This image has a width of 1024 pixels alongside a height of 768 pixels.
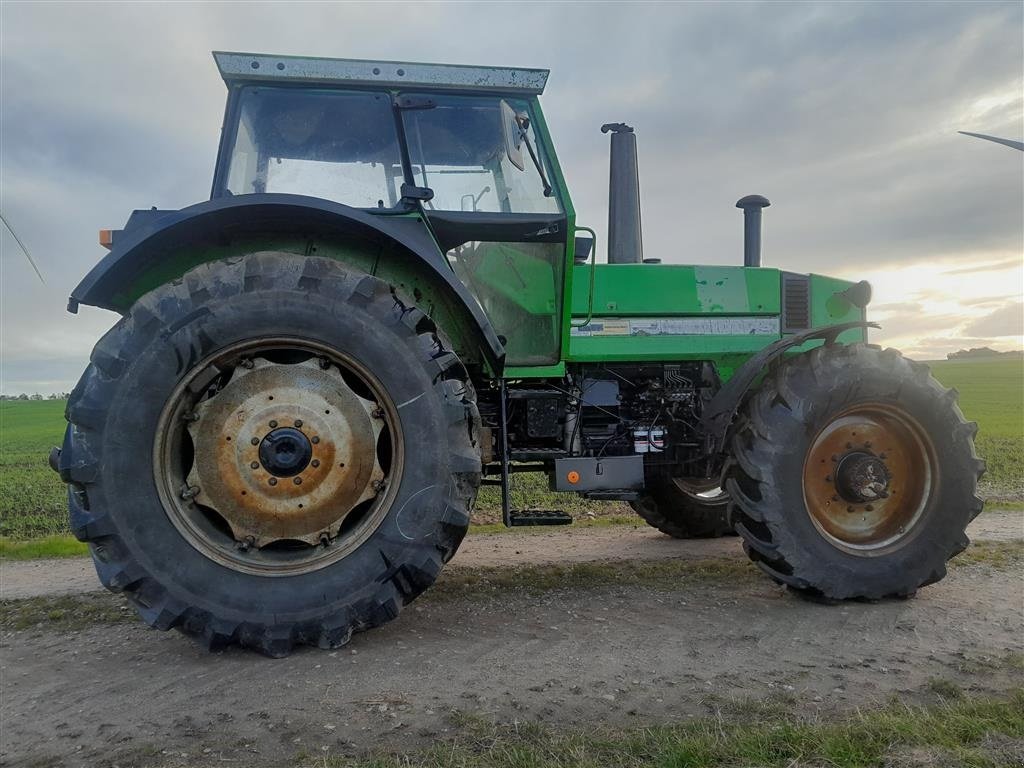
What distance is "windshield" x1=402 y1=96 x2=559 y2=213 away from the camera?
3650mm

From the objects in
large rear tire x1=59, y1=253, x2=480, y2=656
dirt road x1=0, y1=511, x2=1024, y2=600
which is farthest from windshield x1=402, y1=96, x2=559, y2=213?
dirt road x1=0, y1=511, x2=1024, y2=600

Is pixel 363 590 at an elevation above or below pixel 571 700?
above

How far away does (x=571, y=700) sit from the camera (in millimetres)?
2484

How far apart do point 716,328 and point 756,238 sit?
0.93 m

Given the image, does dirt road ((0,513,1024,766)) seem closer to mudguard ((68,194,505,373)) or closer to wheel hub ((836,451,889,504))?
wheel hub ((836,451,889,504))

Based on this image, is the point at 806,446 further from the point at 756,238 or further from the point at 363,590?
the point at 363,590

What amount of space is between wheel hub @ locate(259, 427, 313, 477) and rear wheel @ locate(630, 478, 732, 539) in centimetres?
307

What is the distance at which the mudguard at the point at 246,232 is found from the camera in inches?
116

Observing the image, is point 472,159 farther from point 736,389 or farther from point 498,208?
point 736,389

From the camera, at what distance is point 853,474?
3.79m

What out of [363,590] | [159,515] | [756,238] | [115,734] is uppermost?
[756,238]

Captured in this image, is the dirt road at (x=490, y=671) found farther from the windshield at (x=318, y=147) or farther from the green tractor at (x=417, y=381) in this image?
the windshield at (x=318, y=147)

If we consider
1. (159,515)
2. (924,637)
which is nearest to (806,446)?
(924,637)

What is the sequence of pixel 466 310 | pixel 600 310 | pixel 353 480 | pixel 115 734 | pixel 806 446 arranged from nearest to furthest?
pixel 115 734
pixel 353 480
pixel 466 310
pixel 806 446
pixel 600 310
